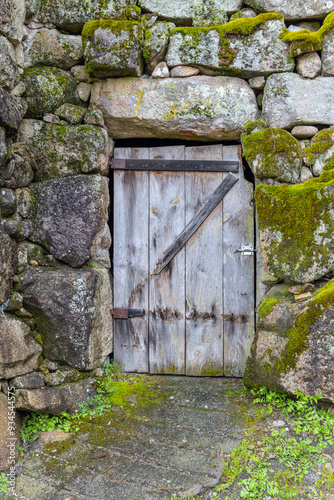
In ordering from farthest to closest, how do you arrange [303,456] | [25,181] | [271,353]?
[25,181] < [271,353] < [303,456]

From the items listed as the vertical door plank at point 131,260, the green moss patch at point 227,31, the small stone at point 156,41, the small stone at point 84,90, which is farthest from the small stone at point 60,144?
the green moss patch at point 227,31

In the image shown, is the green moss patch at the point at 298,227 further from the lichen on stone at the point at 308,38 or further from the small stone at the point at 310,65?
the lichen on stone at the point at 308,38

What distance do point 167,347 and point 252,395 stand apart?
685mm

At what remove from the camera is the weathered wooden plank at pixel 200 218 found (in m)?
2.51

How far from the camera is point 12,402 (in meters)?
2.01

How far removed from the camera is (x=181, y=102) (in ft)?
7.54

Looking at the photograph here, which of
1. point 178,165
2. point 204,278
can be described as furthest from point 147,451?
point 178,165

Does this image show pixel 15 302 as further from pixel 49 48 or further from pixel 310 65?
pixel 310 65

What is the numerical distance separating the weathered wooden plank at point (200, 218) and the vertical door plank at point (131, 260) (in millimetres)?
182

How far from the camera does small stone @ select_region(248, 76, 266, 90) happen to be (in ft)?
7.49

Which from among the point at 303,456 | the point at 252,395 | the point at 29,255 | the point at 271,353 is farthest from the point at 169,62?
the point at 303,456

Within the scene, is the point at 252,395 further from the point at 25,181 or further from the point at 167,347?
the point at 25,181

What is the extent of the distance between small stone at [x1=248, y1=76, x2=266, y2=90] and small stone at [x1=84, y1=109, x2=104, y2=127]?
97 centimetres

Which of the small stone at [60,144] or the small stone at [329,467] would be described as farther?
the small stone at [60,144]
